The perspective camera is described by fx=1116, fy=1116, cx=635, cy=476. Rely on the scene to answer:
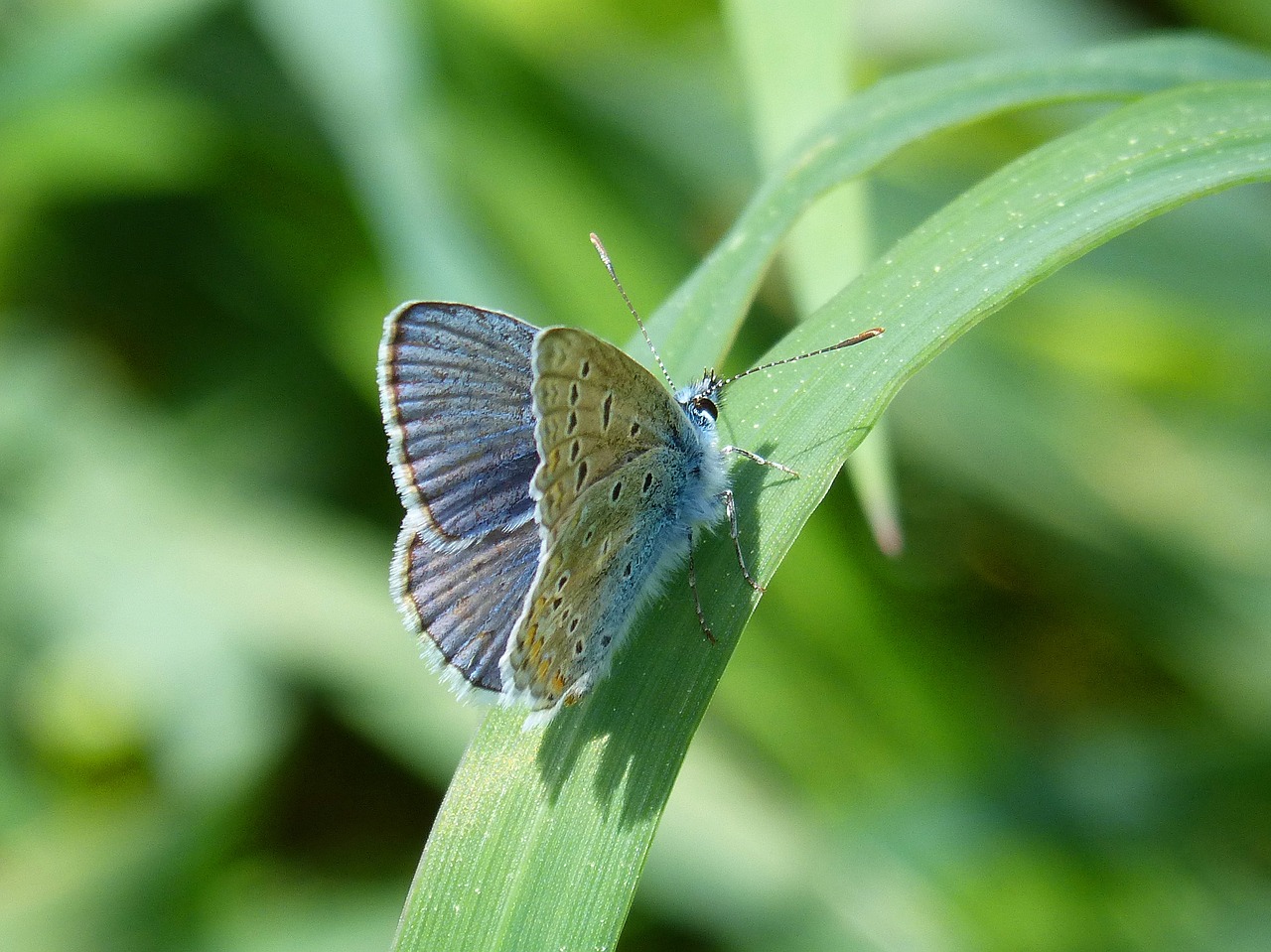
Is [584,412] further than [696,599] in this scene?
No

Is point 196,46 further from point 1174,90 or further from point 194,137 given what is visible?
point 1174,90

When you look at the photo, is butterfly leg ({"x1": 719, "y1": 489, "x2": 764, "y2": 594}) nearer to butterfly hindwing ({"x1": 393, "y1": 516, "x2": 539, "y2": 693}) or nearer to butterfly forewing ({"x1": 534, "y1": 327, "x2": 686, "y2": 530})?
butterfly forewing ({"x1": 534, "y1": 327, "x2": 686, "y2": 530})

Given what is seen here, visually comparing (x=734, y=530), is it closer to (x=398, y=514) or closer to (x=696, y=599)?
(x=696, y=599)

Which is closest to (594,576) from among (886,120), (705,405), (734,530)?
(734,530)

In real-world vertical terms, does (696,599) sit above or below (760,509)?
below

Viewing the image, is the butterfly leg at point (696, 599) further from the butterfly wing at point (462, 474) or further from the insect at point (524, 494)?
the butterfly wing at point (462, 474)

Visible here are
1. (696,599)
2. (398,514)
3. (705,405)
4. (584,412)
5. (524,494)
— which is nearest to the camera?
(584,412)

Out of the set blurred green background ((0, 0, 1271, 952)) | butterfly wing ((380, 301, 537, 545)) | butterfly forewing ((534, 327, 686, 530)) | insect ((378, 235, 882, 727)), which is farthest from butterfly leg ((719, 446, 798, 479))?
blurred green background ((0, 0, 1271, 952))
